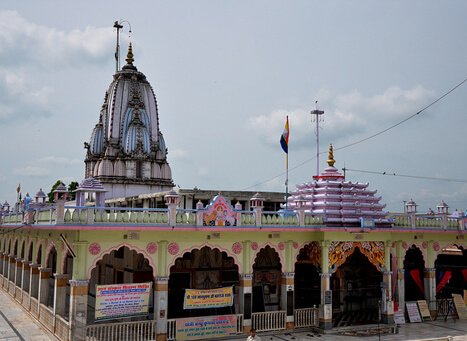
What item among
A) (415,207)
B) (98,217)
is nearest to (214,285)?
(98,217)

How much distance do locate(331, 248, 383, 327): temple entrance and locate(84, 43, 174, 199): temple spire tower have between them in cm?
1944

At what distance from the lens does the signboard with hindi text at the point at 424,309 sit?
79.6ft

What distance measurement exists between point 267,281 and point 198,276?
3.64 meters

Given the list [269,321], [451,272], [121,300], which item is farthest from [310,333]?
[451,272]

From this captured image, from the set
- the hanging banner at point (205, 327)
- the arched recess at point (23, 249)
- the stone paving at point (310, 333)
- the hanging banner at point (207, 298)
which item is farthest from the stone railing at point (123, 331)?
the arched recess at point (23, 249)

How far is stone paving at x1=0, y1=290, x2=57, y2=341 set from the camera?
19.4m

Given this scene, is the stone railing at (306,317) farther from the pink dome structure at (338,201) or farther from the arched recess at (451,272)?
the arched recess at (451,272)

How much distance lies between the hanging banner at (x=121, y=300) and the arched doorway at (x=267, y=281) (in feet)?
22.4

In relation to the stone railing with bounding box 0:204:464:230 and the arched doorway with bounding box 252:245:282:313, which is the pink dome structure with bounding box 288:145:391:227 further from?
the arched doorway with bounding box 252:245:282:313

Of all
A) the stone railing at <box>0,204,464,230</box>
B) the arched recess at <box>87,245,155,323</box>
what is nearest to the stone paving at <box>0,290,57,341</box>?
the arched recess at <box>87,245,155,323</box>

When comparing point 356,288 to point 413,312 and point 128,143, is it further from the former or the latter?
point 128,143

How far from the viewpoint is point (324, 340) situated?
19.8 m

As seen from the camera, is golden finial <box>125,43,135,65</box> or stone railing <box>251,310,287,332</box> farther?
golden finial <box>125,43,135,65</box>

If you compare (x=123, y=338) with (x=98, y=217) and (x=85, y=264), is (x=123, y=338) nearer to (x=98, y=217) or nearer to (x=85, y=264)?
(x=85, y=264)
